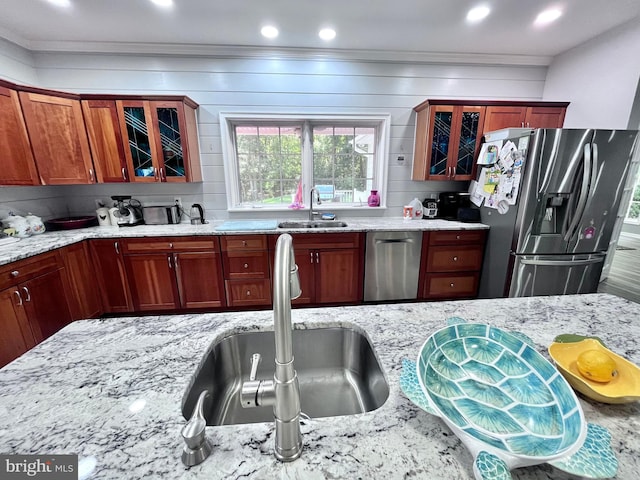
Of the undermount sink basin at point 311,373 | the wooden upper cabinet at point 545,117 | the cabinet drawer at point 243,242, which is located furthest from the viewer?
the wooden upper cabinet at point 545,117

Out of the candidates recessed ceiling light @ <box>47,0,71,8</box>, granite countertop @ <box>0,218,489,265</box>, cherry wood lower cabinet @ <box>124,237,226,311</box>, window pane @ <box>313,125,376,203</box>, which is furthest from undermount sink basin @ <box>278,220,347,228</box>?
recessed ceiling light @ <box>47,0,71,8</box>

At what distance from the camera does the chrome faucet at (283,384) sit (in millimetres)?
445

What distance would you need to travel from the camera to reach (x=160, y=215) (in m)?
2.84

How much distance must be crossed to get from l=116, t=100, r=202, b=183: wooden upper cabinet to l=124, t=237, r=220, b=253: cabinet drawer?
63 centimetres

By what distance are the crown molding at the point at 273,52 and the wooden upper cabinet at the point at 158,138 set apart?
0.62m

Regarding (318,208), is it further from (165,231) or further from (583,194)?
(583,194)

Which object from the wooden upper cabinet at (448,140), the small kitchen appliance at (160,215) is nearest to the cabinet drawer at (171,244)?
the small kitchen appliance at (160,215)

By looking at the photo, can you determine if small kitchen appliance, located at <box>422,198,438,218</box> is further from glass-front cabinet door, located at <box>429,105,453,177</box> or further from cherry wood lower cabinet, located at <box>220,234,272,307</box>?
cherry wood lower cabinet, located at <box>220,234,272,307</box>

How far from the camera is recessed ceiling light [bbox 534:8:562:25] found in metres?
2.09

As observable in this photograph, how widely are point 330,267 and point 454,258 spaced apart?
133 centimetres

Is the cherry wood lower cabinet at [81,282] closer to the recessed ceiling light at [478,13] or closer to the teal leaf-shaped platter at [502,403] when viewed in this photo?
the teal leaf-shaped platter at [502,403]

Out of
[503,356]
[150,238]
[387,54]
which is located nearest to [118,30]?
[150,238]

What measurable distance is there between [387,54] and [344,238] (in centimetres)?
205

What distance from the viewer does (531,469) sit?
0.46m
